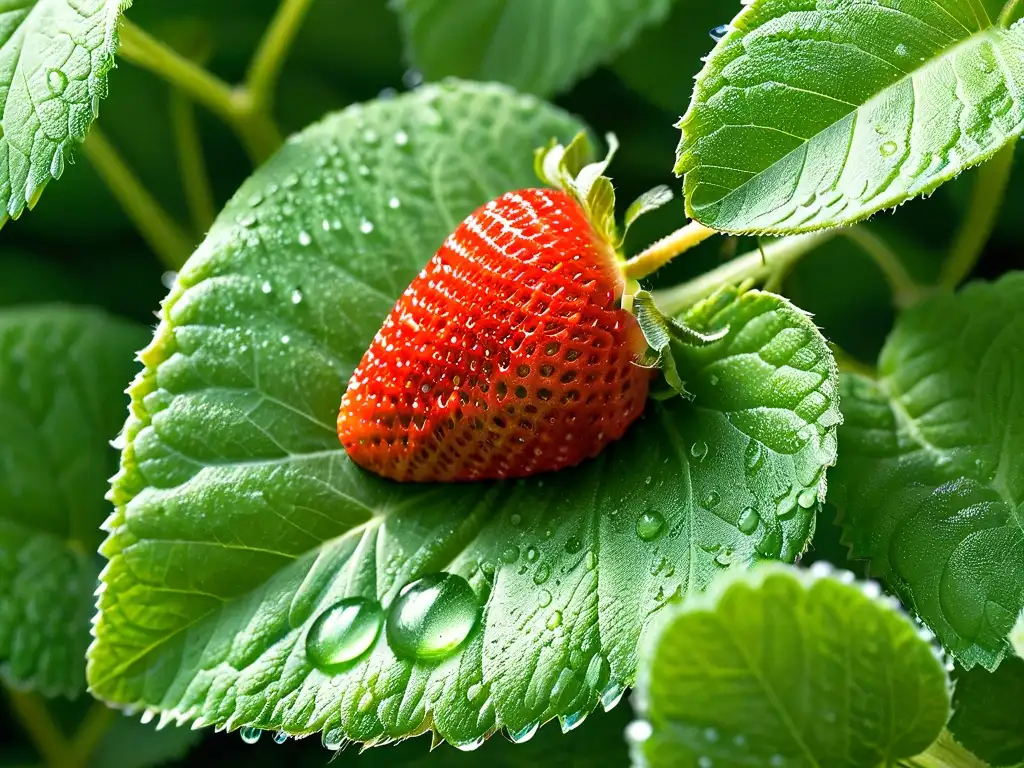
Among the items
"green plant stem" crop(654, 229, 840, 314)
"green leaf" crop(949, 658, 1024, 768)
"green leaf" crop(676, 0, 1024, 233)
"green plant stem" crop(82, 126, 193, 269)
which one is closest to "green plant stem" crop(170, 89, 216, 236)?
"green plant stem" crop(82, 126, 193, 269)

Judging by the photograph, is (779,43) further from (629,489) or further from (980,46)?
(629,489)

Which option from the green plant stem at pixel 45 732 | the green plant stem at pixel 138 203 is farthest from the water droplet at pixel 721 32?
the green plant stem at pixel 45 732

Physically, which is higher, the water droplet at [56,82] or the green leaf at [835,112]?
the green leaf at [835,112]

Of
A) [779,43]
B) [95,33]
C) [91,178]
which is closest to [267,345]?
[95,33]

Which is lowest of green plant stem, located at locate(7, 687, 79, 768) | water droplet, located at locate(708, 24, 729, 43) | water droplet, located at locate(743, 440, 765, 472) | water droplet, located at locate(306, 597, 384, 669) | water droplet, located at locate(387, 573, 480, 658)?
green plant stem, located at locate(7, 687, 79, 768)

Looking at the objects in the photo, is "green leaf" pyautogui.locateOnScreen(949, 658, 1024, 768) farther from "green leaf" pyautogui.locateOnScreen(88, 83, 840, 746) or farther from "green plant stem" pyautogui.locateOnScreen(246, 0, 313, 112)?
"green plant stem" pyautogui.locateOnScreen(246, 0, 313, 112)

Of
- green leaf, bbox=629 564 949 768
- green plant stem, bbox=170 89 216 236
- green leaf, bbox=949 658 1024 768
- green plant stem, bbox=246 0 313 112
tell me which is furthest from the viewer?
green plant stem, bbox=170 89 216 236

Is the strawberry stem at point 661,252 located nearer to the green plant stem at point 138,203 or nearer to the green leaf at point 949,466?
the green leaf at point 949,466

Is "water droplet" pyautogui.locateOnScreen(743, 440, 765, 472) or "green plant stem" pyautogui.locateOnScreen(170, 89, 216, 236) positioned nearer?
"water droplet" pyautogui.locateOnScreen(743, 440, 765, 472)
